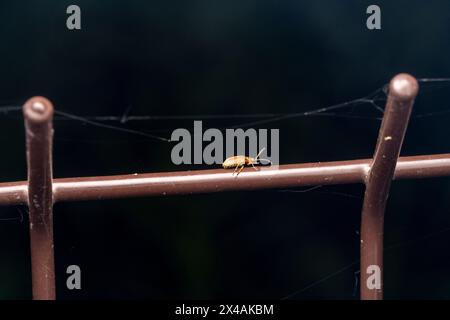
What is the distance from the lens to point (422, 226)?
227 cm

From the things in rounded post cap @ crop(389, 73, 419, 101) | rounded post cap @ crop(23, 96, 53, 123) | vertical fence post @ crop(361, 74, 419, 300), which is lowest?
vertical fence post @ crop(361, 74, 419, 300)

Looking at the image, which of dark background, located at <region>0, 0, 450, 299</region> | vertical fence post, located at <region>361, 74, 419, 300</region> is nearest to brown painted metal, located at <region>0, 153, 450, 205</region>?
vertical fence post, located at <region>361, 74, 419, 300</region>

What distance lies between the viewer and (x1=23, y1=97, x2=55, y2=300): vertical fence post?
89 cm

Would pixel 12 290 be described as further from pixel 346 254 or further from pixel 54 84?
pixel 346 254

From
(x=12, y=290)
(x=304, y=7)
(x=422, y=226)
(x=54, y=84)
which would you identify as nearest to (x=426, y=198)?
(x=422, y=226)

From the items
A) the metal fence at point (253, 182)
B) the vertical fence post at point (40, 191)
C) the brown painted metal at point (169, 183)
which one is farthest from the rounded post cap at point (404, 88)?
the vertical fence post at point (40, 191)

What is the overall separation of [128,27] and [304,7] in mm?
658

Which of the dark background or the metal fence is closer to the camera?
the metal fence

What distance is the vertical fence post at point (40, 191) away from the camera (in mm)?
892

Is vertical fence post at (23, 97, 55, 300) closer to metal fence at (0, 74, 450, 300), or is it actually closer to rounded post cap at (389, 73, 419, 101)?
metal fence at (0, 74, 450, 300)

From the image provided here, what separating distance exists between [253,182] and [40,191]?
41cm

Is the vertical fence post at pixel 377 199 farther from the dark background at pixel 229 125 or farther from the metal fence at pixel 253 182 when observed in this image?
the dark background at pixel 229 125

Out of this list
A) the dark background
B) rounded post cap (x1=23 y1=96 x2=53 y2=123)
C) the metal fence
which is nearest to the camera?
rounded post cap (x1=23 y1=96 x2=53 y2=123)
